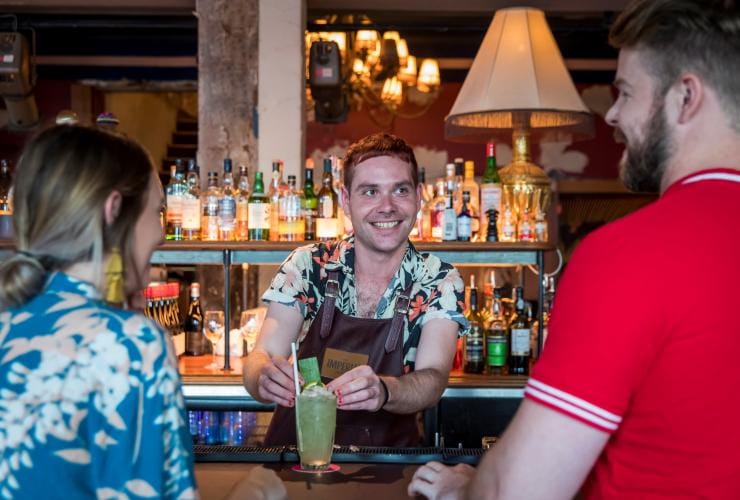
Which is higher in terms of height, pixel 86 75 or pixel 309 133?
pixel 86 75

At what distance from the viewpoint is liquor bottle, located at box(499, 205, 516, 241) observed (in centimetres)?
373

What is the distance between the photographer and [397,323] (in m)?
2.58

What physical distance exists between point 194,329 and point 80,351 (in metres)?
3.02

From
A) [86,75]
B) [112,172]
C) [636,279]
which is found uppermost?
[86,75]

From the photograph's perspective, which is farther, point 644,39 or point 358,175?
point 358,175

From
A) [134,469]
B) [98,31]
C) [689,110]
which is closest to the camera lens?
[134,469]

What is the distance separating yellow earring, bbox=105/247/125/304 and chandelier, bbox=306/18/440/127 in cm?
358

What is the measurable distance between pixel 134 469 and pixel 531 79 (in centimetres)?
288

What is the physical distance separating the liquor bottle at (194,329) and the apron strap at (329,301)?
4.82 feet

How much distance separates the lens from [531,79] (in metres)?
3.67

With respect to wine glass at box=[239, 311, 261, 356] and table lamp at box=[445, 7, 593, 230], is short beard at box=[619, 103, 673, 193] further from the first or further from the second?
wine glass at box=[239, 311, 261, 356]

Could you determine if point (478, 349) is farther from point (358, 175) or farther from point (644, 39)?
point (644, 39)

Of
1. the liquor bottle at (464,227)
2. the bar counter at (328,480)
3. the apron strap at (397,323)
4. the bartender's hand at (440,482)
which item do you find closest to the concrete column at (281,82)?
the liquor bottle at (464,227)

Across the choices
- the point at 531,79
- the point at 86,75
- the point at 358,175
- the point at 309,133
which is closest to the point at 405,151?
the point at 358,175
